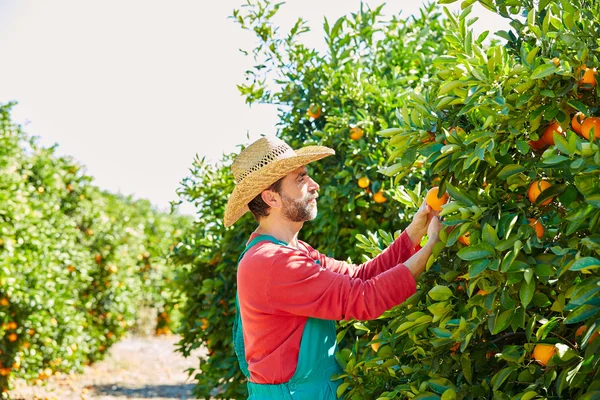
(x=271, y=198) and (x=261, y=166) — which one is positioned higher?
(x=261, y=166)

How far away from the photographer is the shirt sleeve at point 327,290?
2.24 meters

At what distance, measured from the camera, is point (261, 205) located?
2.74 m

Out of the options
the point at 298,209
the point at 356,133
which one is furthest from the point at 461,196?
the point at 356,133

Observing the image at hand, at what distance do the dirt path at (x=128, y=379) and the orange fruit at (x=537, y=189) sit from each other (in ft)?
17.5

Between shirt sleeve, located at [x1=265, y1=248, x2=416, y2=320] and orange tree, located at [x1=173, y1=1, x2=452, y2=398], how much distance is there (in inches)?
42.9

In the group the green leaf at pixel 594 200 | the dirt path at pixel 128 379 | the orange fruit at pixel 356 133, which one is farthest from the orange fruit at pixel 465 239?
the dirt path at pixel 128 379

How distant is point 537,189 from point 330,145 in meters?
2.21

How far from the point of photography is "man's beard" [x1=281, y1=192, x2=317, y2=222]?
264 cm

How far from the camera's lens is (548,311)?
80.6 inches

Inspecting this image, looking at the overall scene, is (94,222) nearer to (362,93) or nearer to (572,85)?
(362,93)

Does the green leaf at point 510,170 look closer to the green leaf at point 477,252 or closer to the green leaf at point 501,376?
the green leaf at point 477,252

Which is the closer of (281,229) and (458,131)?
(458,131)

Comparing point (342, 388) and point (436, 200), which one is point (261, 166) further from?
point (342, 388)

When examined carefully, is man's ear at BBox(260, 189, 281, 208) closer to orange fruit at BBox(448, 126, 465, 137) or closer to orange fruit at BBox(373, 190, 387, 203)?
orange fruit at BBox(448, 126, 465, 137)
